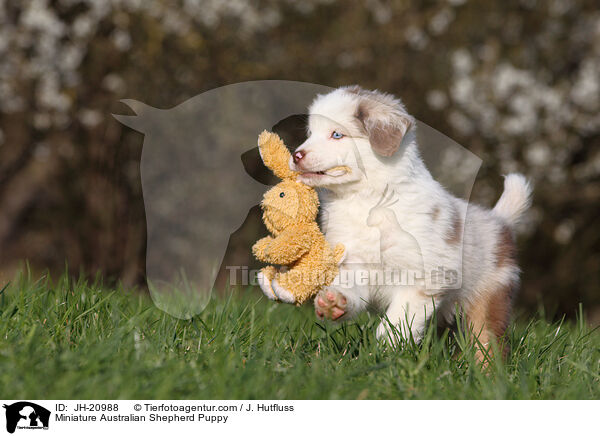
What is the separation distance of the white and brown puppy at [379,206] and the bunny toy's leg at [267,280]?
0.20m

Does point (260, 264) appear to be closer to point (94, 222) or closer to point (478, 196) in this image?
point (478, 196)

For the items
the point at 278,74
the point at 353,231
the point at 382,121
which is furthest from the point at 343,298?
the point at 278,74

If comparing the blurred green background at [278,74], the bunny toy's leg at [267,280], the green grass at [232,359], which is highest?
the blurred green background at [278,74]

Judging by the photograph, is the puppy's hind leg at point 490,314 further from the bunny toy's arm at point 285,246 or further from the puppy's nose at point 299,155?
the puppy's nose at point 299,155

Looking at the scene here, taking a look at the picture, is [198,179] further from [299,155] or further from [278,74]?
[278,74]

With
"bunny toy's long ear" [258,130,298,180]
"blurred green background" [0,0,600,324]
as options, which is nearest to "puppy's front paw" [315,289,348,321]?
"bunny toy's long ear" [258,130,298,180]

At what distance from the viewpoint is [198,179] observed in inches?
161

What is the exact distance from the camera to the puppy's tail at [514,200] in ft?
12.0

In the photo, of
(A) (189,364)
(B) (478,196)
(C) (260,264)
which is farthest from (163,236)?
(B) (478,196)

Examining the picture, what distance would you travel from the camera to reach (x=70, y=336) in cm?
275

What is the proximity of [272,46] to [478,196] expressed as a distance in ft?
10.3

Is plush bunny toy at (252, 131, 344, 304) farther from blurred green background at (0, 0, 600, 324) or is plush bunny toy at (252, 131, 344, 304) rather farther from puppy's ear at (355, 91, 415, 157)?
blurred green background at (0, 0, 600, 324)
